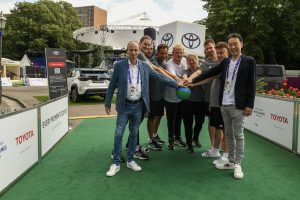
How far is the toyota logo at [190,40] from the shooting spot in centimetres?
898

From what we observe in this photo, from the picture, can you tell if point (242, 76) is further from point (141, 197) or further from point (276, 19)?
point (276, 19)

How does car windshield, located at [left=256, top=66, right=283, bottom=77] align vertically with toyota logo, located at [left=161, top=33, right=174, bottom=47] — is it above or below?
below

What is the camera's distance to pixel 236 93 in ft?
15.0

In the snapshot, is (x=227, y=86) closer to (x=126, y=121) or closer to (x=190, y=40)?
(x=126, y=121)

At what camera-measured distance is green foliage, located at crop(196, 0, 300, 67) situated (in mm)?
27234

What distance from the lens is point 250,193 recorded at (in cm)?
410

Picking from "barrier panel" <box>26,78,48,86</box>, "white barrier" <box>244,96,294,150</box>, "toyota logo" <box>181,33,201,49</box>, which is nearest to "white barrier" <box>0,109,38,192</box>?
"white barrier" <box>244,96,294,150</box>

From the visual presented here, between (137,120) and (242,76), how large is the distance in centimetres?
159

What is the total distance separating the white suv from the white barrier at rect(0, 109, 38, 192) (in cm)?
1025

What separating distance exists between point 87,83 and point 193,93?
10.2 meters

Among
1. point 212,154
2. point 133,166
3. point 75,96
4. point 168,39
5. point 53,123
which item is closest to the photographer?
point 133,166

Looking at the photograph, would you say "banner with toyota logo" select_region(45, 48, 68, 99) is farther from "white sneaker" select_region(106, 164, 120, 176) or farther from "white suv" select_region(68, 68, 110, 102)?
"white sneaker" select_region(106, 164, 120, 176)

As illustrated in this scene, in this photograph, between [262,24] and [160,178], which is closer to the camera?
[160,178]

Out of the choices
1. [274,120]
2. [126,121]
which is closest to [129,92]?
[126,121]
